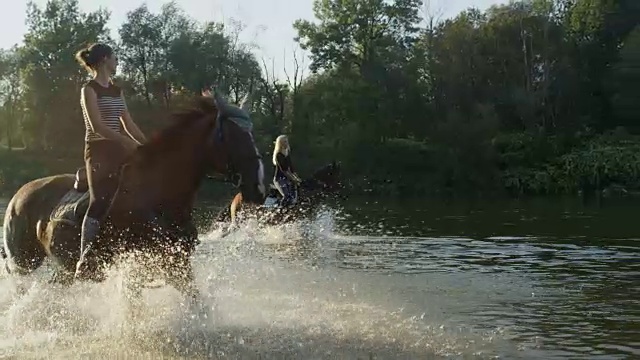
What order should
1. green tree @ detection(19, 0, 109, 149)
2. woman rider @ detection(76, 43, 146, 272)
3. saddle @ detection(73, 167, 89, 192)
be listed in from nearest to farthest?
woman rider @ detection(76, 43, 146, 272), saddle @ detection(73, 167, 89, 192), green tree @ detection(19, 0, 109, 149)

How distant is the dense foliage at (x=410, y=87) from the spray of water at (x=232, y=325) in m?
41.3

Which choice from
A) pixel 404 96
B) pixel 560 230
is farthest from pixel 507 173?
pixel 560 230

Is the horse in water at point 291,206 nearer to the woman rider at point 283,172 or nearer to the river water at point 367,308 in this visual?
the woman rider at point 283,172

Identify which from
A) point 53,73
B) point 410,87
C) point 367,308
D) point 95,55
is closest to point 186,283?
point 95,55

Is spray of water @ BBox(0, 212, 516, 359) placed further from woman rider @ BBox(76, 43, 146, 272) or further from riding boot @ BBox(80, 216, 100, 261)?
woman rider @ BBox(76, 43, 146, 272)

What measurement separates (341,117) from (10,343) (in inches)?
2140

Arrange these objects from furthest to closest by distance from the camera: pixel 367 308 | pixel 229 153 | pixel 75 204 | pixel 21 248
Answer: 1. pixel 367 308
2. pixel 21 248
3. pixel 75 204
4. pixel 229 153

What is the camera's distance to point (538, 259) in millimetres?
15641

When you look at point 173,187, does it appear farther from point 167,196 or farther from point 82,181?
point 82,181

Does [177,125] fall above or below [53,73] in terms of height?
below

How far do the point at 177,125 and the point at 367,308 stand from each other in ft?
11.6

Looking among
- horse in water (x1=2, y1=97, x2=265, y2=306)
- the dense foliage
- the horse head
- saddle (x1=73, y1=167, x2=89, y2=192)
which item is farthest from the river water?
the dense foliage

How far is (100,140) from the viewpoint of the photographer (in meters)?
8.59

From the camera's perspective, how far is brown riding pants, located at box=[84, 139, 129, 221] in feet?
27.7
